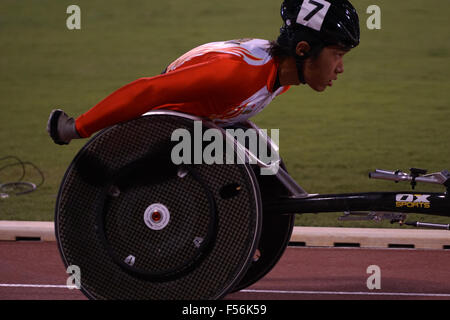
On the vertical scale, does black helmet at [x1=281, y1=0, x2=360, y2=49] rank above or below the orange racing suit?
above

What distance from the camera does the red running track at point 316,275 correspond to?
4.20m

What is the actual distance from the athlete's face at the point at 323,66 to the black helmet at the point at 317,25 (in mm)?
29

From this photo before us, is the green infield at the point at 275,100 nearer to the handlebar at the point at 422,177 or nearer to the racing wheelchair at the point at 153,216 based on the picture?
the handlebar at the point at 422,177

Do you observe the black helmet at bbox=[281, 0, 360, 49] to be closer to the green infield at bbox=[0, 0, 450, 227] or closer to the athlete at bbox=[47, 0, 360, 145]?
the athlete at bbox=[47, 0, 360, 145]

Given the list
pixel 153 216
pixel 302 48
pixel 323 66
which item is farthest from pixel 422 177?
pixel 153 216

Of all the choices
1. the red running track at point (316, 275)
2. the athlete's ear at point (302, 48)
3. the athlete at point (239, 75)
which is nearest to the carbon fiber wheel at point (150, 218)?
the athlete at point (239, 75)

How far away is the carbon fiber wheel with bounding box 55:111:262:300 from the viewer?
3.44 m

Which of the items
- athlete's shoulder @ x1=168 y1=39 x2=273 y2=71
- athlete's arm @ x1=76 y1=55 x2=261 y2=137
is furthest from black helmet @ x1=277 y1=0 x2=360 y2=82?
athlete's arm @ x1=76 y1=55 x2=261 y2=137

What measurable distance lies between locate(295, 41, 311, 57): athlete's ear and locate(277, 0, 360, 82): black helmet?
0.01 metres

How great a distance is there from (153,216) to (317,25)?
3.55 ft

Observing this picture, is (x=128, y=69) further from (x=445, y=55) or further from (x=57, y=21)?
(x=445, y=55)

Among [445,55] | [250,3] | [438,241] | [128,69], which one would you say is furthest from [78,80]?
[438,241]

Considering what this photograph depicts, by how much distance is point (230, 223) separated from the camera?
344 centimetres
